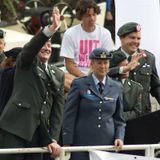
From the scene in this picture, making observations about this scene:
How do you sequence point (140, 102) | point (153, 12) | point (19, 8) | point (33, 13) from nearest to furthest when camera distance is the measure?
point (140, 102) → point (153, 12) → point (33, 13) → point (19, 8)

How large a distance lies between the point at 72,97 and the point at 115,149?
73 cm

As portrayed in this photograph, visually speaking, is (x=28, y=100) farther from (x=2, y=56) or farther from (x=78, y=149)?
(x=2, y=56)

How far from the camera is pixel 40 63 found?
8320 mm

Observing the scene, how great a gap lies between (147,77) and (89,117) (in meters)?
1.37

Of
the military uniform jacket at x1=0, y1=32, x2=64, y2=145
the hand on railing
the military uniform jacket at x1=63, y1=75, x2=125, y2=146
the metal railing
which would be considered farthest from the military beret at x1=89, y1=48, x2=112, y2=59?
the hand on railing

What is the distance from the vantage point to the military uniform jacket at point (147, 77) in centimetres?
974

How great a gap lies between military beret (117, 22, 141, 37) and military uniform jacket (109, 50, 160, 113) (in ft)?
0.85

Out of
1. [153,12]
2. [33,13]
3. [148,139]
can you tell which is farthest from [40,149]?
[33,13]

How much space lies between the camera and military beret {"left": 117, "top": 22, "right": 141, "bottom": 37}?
31.8ft

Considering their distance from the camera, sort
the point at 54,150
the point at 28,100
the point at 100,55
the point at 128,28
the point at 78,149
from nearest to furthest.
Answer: the point at 78,149 < the point at 54,150 < the point at 28,100 < the point at 100,55 < the point at 128,28

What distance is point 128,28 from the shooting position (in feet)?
31.9

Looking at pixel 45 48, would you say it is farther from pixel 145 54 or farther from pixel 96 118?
pixel 145 54

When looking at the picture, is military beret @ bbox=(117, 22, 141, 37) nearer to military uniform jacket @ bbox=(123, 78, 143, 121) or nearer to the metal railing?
military uniform jacket @ bbox=(123, 78, 143, 121)

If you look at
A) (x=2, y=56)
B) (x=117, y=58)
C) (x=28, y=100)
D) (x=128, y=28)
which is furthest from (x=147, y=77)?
(x=28, y=100)
